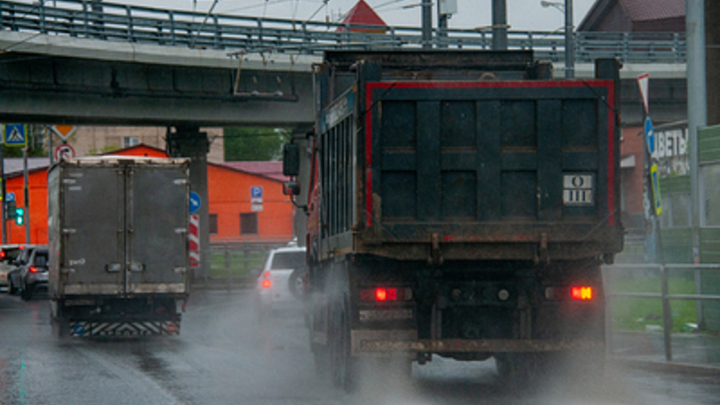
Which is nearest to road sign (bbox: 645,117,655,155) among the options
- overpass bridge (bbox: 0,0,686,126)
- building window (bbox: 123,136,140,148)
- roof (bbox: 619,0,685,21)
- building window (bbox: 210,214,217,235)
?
overpass bridge (bbox: 0,0,686,126)

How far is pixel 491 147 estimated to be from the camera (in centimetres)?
907

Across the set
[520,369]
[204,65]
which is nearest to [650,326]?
[520,369]

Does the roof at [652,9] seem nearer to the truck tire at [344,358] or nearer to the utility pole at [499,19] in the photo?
the utility pole at [499,19]

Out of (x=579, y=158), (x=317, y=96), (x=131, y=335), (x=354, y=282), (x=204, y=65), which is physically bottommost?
(x=131, y=335)

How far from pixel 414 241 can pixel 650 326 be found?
858 cm

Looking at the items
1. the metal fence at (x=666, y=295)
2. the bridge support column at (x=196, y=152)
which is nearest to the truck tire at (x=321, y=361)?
the metal fence at (x=666, y=295)

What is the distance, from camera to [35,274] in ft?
107

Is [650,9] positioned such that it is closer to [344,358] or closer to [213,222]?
[213,222]

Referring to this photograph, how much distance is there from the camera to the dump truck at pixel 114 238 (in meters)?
17.2

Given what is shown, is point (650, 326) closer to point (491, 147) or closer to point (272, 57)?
point (491, 147)

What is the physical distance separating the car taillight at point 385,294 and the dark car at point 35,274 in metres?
24.9

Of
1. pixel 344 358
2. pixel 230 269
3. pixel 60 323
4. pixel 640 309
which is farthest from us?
pixel 230 269

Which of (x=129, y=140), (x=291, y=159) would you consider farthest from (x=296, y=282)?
(x=129, y=140)

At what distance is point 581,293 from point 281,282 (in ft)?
42.1
